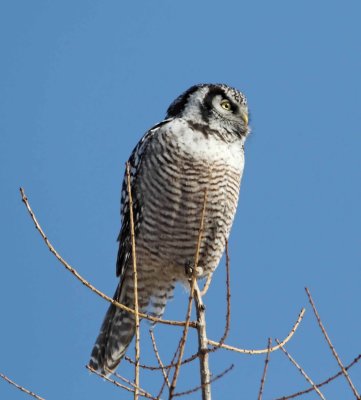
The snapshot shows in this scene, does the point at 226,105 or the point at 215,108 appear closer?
the point at 215,108

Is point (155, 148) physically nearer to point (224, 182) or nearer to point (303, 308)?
point (224, 182)

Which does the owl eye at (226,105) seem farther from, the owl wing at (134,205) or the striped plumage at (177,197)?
the owl wing at (134,205)

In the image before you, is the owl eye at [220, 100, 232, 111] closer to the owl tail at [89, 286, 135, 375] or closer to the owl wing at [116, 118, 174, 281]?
the owl wing at [116, 118, 174, 281]

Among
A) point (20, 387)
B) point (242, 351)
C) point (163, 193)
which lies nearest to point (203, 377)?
point (242, 351)

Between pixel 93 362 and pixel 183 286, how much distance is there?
0.92 m

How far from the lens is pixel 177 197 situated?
586cm

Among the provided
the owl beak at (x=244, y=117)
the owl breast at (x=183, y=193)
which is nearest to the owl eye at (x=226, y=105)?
the owl beak at (x=244, y=117)

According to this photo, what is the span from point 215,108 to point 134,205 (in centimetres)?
103

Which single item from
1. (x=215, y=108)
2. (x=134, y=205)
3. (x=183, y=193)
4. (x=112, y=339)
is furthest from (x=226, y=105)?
(x=112, y=339)

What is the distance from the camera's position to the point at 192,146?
580cm

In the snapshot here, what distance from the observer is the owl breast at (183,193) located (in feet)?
19.1

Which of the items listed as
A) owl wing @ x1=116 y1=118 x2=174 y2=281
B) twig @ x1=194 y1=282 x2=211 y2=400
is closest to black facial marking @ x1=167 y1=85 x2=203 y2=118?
owl wing @ x1=116 y1=118 x2=174 y2=281

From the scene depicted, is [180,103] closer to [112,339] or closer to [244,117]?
[244,117]

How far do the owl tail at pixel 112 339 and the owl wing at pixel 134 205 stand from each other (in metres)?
0.26
